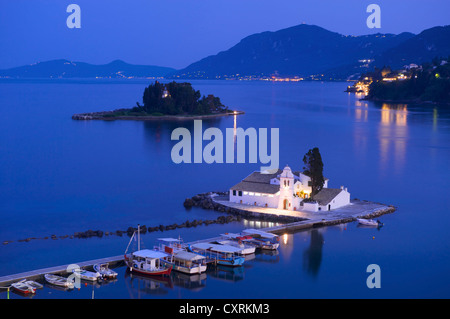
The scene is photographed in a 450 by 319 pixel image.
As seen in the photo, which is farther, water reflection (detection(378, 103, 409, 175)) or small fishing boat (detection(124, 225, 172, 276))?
water reflection (detection(378, 103, 409, 175))

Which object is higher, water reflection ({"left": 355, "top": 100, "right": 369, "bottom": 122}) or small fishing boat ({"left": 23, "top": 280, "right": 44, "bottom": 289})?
water reflection ({"left": 355, "top": 100, "right": 369, "bottom": 122})

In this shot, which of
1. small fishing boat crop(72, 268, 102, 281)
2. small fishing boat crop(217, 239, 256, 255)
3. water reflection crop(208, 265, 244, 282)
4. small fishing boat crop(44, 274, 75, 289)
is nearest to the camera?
small fishing boat crop(44, 274, 75, 289)

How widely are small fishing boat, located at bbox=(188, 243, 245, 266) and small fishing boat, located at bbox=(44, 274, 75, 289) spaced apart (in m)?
4.63

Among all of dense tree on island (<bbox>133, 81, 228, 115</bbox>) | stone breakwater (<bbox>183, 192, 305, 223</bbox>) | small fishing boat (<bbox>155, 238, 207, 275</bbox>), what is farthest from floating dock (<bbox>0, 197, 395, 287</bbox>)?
dense tree on island (<bbox>133, 81, 228, 115</bbox>)

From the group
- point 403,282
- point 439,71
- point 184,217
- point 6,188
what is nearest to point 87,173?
point 6,188

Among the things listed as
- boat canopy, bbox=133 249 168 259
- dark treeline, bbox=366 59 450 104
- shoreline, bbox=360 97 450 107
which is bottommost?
boat canopy, bbox=133 249 168 259

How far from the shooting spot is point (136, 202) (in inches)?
1278

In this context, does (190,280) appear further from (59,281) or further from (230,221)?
(230,221)

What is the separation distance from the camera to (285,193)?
2820 centimetres

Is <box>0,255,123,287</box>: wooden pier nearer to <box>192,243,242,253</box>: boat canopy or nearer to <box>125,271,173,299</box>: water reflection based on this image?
<box>125,271,173,299</box>: water reflection

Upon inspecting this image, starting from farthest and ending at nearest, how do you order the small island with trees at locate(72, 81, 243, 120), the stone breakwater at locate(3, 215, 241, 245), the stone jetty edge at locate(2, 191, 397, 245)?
1. the small island with trees at locate(72, 81, 243, 120)
2. the stone jetty edge at locate(2, 191, 397, 245)
3. the stone breakwater at locate(3, 215, 241, 245)

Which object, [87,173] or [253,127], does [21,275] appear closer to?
[87,173]

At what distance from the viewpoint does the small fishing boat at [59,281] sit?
19234 millimetres

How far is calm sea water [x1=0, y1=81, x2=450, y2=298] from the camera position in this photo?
20.6 metres
